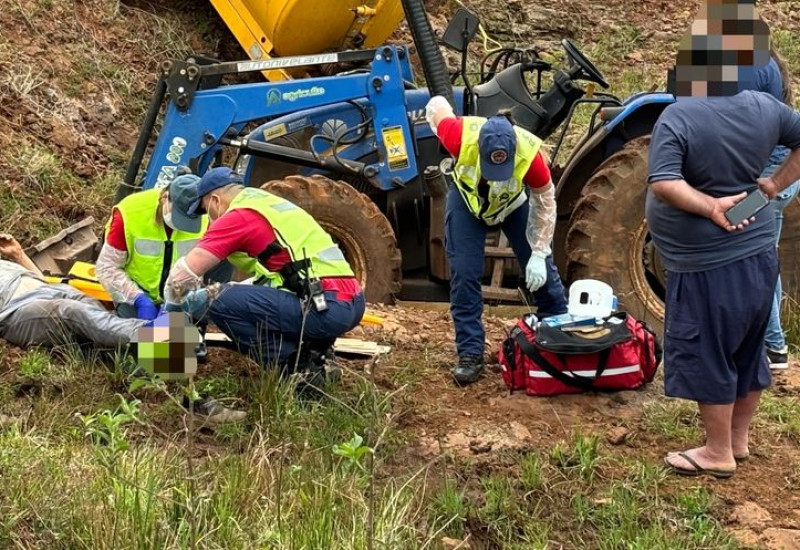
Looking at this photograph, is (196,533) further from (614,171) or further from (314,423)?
(614,171)

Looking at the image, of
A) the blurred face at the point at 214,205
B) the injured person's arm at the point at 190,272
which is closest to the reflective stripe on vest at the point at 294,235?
the blurred face at the point at 214,205

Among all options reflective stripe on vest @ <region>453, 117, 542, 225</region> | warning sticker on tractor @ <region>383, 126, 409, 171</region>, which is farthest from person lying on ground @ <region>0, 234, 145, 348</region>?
warning sticker on tractor @ <region>383, 126, 409, 171</region>

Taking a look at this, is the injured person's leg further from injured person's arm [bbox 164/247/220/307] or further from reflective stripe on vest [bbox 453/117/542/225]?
reflective stripe on vest [bbox 453/117/542/225]

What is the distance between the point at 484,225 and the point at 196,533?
273cm

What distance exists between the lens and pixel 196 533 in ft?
10.6

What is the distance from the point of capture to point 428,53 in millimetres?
7168

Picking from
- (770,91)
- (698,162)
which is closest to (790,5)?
(770,91)

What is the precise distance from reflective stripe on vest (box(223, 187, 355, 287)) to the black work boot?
2.60 ft

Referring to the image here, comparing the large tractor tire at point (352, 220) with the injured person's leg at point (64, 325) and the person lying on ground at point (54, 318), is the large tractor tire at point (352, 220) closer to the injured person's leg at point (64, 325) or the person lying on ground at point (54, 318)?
the person lying on ground at point (54, 318)

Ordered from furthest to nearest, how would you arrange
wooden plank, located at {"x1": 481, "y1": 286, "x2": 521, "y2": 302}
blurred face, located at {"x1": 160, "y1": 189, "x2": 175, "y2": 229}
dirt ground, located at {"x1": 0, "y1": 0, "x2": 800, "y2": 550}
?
1. wooden plank, located at {"x1": 481, "y1": 286, "x2": 521, "y2": 302}
2. blurred face, located at {"x1": 160, "y1": 189, "x2": 175, "y2": 229}
3. dirt ground, located at {"x1": 0, "y1": 0, "x2": 800, "y2": 550}

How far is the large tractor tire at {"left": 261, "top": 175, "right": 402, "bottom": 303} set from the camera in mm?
7121

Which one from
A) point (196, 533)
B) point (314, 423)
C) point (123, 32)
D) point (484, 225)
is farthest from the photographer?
point (123, 32)

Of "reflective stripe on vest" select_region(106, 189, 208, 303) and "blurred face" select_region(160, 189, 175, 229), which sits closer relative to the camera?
"blurred face" select_region(160, 189, 175, 229)

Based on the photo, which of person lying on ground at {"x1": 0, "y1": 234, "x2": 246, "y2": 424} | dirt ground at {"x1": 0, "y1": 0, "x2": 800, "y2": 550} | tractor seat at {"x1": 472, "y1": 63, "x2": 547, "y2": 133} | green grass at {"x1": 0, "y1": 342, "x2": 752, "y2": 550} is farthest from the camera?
tractor seat at {"x1": 472, "y1": 63, "x2": 547, "y2": 133}
